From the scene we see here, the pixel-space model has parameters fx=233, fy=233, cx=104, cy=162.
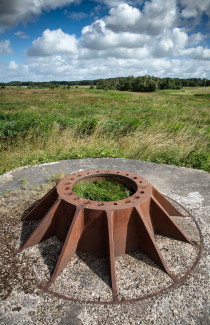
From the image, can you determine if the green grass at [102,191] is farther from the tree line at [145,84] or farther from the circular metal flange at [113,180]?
the tree line at [145,84]

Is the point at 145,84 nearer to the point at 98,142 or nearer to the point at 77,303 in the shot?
the point at 98,142

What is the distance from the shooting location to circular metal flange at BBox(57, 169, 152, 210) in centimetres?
229

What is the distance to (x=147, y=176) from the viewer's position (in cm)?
415

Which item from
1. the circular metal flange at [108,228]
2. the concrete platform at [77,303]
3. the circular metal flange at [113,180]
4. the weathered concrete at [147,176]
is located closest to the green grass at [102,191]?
the circular metal flange at [113,180]

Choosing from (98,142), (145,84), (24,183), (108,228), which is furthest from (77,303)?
(145,84)

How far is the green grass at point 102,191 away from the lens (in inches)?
109

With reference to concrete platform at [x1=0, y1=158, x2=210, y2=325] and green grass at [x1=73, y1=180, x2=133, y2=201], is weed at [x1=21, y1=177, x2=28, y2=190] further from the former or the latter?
green grass at [x1=73, y1=180, x2=133, y2=201]

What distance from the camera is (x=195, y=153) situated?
594 cm

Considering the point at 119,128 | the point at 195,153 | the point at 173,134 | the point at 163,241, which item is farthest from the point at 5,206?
the point at 173,134

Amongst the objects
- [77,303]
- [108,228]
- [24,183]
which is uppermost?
[108,228]

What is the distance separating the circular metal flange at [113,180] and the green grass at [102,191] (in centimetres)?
6

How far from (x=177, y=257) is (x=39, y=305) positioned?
131 centimetres

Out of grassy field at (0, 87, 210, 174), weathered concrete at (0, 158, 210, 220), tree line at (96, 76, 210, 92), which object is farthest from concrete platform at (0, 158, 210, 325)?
tree line at (96, 76, 210, 92)

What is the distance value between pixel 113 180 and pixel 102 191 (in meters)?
0.34
